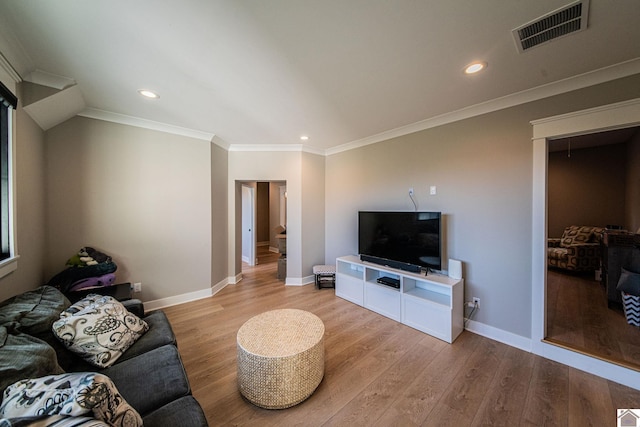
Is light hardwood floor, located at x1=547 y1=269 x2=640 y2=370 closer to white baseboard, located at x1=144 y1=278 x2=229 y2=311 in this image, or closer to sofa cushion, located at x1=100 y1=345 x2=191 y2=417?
sofa cushion, located at x1=100 y1=345 x2=191 y2=417

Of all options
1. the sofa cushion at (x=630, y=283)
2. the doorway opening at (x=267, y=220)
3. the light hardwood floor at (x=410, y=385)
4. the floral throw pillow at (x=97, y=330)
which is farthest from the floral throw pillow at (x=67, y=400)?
the doorway opening at (x=267, y=220)

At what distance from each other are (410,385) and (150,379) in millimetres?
1781

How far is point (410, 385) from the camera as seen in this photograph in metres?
1.76

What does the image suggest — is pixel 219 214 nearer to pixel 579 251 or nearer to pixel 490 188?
pixel 490 188

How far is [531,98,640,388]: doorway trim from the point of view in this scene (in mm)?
1800

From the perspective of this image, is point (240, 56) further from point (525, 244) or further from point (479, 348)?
point (479, 348)

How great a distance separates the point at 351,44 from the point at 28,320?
2605mm

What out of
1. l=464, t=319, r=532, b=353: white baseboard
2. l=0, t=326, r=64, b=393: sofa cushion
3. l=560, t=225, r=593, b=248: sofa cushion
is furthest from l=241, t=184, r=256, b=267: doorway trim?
l=560, t=225, r=593, b=248: sofa cushion

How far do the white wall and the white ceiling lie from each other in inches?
17.5

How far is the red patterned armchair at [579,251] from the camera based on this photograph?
158 inches

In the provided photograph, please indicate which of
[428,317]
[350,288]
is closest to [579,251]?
[428,317]

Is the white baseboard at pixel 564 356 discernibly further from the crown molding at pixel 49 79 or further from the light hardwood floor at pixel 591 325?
the crown molding at pixel 49 79

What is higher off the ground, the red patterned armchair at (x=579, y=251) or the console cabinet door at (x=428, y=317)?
the red patterned armchair at (x=579, y=251)

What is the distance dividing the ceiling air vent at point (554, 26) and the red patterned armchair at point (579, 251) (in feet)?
14.7
